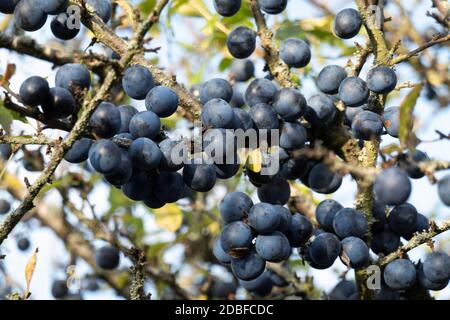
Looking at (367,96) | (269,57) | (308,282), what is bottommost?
(308,282)

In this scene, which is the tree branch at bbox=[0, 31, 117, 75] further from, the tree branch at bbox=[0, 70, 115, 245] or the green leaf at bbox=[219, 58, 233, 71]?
the green leaf at bbox=[219, 58, 233, 71]

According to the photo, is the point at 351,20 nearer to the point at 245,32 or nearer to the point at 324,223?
the point at 245,32

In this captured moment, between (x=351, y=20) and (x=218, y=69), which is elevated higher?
(x=218, y=69)

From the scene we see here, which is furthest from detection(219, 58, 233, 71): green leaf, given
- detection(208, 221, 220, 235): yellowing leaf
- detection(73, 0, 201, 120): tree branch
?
detection(73, 0, 201, 120): tree branch

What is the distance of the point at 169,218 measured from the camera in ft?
10.6

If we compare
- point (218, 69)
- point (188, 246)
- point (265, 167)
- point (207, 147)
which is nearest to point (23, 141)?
point (207, 147)

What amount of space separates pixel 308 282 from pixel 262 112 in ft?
3.06

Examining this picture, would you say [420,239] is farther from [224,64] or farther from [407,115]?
[224,64]

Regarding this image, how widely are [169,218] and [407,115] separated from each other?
6.17 ft

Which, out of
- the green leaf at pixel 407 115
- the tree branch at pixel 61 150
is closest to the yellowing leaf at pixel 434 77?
the green leaf at pixel 407 115

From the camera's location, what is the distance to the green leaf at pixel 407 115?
1472mm

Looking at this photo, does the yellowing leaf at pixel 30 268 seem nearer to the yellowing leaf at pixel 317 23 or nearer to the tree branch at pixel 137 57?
the tree branch at pixel 137 57

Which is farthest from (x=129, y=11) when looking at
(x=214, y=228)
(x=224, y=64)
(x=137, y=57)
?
(x=214, y=228)

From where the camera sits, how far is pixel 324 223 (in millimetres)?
2057
